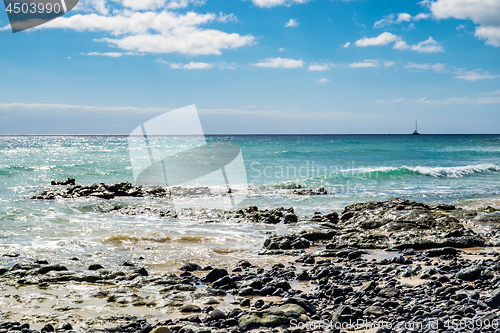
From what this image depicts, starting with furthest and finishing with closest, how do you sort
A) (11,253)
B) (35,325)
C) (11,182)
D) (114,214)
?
(11,182) → (114,214) → (11,253) → (35,325)

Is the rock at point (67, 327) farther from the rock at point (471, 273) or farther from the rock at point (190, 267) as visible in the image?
the rock at point (471, 273)

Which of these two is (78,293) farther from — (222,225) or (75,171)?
(75,171)

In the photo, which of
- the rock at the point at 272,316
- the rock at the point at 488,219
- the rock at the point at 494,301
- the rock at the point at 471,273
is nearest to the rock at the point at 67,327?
the rock at the point at 272,316

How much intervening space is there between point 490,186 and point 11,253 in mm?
25549

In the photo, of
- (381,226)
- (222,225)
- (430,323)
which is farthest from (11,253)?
(381,226)

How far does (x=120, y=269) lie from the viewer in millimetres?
8461

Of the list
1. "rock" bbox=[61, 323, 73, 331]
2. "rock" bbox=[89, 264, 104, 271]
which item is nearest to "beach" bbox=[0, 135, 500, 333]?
"rock" bbox=[61, 323, 73, 331]

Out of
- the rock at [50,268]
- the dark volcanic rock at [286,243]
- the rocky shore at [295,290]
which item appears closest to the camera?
the rocky shore at [295,290]

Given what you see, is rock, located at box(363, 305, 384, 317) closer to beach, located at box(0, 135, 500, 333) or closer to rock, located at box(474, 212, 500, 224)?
beach, located at box(0, 135, 500, 333)

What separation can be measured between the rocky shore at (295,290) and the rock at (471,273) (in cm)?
2

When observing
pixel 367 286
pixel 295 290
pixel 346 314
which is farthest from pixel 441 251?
pixel 346 314

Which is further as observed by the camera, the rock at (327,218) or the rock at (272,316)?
the rock at (327,218)

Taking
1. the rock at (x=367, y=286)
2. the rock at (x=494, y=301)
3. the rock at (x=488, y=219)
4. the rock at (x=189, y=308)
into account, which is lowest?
the rock at (x=488, y=219)

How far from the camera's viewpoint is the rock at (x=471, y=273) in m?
6.99
